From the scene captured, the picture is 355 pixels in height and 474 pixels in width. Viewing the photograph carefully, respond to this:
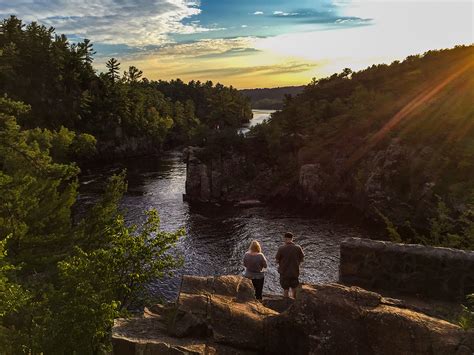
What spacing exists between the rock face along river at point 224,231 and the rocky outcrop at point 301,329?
51.1 ft

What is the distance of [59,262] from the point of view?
37.4 feet

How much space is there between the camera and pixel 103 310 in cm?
1080

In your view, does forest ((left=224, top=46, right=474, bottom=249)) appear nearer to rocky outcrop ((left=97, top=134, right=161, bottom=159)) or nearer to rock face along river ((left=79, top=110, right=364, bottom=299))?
rock face along river ((left=79, top=110, right=364, bottom=299))

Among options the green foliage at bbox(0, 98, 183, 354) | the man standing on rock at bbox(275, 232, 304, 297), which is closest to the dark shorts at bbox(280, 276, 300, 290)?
the man standing on rock at bbox(275, 232, 304, 297)

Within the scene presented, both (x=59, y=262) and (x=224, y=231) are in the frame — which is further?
(x=224, y=231)

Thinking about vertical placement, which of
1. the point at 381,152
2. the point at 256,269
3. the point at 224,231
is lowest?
the point at 224,231

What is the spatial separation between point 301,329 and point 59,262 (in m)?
7.46

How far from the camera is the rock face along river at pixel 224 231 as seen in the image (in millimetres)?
32156

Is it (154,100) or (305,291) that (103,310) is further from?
(154,100)

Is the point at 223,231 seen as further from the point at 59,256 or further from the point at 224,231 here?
the point at 59,256

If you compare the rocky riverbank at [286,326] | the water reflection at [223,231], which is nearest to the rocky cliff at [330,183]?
the water reflection at [223,231]

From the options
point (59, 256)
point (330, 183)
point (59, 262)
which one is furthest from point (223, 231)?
point (59, 262)

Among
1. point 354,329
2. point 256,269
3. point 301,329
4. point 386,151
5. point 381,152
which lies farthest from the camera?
point 381,152

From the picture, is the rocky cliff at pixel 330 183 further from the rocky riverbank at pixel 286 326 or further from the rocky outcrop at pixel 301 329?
the rocky outcrop at pixel 301 329
